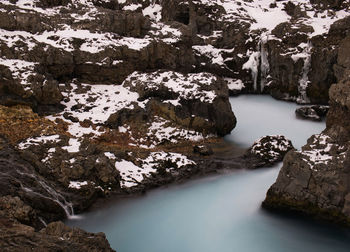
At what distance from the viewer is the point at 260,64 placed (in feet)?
87.9

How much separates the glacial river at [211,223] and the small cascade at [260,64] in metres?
13.6

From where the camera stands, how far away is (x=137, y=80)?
19.2 metres

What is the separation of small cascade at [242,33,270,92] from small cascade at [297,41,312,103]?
8.99 feet

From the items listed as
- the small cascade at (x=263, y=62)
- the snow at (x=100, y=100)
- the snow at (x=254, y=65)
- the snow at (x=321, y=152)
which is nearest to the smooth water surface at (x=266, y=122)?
the small cascade at (x=263, y=62)

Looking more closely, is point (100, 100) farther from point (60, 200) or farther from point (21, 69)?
point (60, 200)

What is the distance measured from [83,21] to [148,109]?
761 centimetres

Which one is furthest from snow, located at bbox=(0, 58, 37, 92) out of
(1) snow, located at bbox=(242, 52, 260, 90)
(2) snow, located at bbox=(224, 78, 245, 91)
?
(1) snow, located at bbox=(242, 52, 260, 90)

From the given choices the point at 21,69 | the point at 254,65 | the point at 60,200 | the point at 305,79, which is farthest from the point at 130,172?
the point at 254,65

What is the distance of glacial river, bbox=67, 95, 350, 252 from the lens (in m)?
10.1

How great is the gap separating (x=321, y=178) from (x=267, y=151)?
194 inches

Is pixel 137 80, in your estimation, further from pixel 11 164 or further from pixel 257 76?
pixel 257 76

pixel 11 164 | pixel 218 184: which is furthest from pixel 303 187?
pixel 11 164

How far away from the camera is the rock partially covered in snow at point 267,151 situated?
1502 cm

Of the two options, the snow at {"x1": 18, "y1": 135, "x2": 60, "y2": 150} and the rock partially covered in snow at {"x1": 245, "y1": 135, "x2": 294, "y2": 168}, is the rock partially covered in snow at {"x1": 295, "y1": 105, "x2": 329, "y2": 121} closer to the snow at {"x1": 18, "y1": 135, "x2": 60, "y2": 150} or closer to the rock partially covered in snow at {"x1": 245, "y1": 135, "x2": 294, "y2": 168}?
the rock partially covered in snow at {"x1": 245, "y1": 135, "x2": 294, "y2": 168}
